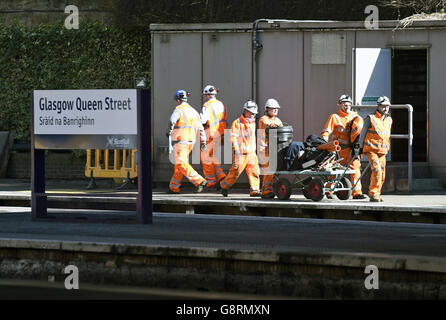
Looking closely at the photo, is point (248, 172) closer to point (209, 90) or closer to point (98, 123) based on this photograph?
point (209, 90)

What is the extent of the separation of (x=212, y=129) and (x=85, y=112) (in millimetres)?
6357

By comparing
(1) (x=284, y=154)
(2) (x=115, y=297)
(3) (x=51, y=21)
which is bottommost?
(2) (x=115, y=297)

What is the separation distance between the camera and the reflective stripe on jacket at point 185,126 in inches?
742

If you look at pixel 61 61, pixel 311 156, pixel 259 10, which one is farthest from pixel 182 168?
pixel 259 10

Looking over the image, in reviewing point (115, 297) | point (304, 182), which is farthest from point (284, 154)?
point (115, 297)

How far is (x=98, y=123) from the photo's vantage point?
1294 centimetres

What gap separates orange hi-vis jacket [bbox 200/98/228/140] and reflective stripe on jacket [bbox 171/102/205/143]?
243mm

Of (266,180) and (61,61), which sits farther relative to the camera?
(61,61)

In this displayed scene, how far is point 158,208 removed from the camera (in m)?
17.3

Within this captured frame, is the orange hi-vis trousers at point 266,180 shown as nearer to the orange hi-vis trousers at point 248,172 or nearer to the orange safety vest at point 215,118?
the orange hi-vis trousers at point 248,172

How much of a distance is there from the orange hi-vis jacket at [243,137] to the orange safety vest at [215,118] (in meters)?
0.78

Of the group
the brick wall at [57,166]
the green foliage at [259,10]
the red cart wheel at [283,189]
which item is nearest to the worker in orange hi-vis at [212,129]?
the red cart wheel at [283,189]

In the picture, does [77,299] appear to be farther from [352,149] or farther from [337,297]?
[352,149]
